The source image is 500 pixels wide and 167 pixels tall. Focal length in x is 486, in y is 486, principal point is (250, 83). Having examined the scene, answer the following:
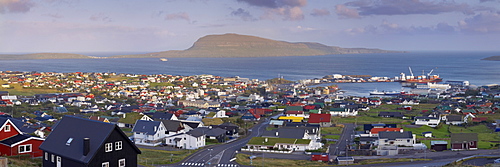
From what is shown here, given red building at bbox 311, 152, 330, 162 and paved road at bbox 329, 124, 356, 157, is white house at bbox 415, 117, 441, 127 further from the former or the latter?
red building at bbox 311, 152, 330, 162

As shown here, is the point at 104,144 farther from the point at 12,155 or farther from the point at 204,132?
the point at 204,132

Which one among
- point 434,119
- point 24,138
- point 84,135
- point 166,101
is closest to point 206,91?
point 166,101

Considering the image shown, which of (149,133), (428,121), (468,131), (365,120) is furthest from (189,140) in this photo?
(428,121)

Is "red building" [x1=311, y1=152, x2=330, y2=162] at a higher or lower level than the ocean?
lower

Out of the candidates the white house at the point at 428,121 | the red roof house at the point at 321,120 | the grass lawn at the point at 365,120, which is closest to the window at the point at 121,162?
the red roof house at the point at 321,120

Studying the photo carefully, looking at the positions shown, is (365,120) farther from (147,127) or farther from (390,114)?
(147,127)

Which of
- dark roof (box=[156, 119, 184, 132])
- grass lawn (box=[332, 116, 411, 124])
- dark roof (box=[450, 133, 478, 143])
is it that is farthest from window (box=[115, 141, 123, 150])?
grass lawn (box=[332, 116, 411, 124])
